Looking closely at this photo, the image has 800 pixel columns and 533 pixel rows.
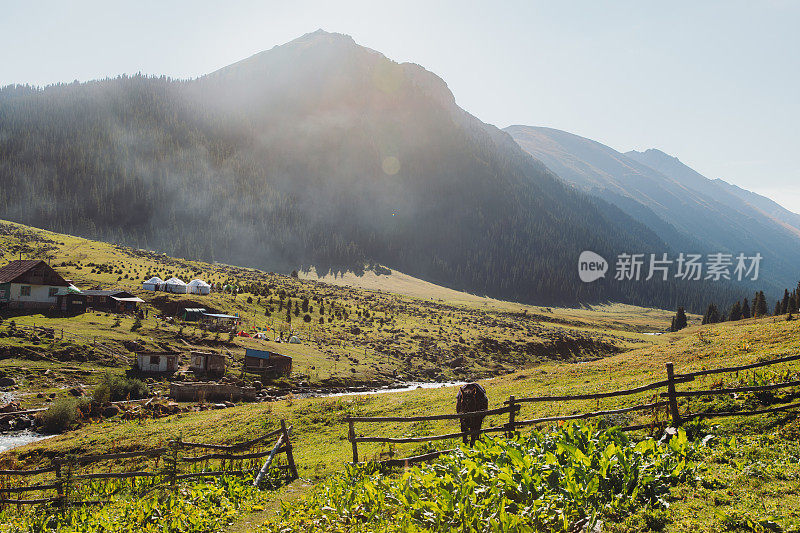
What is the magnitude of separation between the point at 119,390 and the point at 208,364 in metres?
12.6

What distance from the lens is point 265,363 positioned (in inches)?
2554

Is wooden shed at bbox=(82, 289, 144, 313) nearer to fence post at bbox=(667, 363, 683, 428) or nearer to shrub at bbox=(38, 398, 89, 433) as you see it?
shrub at bbox=(38, 398, 89, 433)

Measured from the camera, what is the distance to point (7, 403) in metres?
43.2

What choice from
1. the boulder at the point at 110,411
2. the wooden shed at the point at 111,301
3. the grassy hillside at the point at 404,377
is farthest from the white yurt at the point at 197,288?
the boulder at the point at 110,411

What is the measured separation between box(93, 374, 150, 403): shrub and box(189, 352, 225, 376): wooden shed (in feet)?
31.8

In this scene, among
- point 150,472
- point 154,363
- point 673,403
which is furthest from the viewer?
point 154,363

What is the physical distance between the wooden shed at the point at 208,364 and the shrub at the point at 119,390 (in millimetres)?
9696

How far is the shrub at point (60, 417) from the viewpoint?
1537 inches

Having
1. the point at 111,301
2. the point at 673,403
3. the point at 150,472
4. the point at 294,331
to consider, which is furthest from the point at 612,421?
the point at 111,301

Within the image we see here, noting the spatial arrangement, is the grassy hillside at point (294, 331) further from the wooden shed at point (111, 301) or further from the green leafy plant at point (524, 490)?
the green leafy plant at point (524, 490)

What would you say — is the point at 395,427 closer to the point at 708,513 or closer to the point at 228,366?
the point at 708,513

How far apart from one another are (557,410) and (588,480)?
14328 mm

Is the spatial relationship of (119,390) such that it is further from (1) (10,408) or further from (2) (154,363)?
(2) (154,363)

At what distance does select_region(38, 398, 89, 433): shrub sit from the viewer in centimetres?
3903
